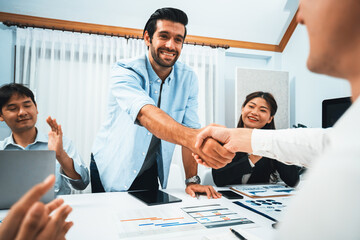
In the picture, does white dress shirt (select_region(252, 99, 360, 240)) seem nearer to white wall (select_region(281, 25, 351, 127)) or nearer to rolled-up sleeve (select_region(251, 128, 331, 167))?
rolled-up sleeve (select_region(251, 128, 331, 167))

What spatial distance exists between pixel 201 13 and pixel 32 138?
8.10 ft

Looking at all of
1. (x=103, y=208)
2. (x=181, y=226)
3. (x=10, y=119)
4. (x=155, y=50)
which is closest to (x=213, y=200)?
(x=181, y=226)

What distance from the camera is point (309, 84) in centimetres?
330

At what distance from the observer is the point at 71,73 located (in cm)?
309

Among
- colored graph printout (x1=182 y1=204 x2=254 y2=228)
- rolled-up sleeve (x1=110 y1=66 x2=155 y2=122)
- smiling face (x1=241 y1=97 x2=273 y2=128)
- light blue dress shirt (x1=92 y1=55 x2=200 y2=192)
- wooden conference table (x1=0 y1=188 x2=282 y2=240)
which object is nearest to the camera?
wooden conference table (x1=0 y1=188 x2=282 y2=240)

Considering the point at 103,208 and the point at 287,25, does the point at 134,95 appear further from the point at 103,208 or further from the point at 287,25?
the point at 287,25

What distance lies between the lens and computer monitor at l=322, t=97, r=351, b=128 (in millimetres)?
1973

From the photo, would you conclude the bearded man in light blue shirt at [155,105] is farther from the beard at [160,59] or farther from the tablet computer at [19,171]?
the tablet computer at [19,171]

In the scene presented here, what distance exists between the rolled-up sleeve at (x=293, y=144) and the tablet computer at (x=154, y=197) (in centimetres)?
49

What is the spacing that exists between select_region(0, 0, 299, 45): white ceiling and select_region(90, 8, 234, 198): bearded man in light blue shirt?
1.41 m

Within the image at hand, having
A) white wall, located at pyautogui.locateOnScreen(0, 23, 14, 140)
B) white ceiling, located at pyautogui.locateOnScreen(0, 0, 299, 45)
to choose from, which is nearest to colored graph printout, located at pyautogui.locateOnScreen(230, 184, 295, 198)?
white ceiling, located at pyautogui.locateOnScreen(0, 0, 299, 45)

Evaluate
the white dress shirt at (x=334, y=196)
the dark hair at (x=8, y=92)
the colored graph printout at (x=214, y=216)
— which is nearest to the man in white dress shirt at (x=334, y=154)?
the white dress shirt at (x=334, y=196)

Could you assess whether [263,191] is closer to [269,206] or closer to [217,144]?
[269,206]

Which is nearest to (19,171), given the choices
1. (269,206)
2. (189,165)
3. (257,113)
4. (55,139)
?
(55,139)
